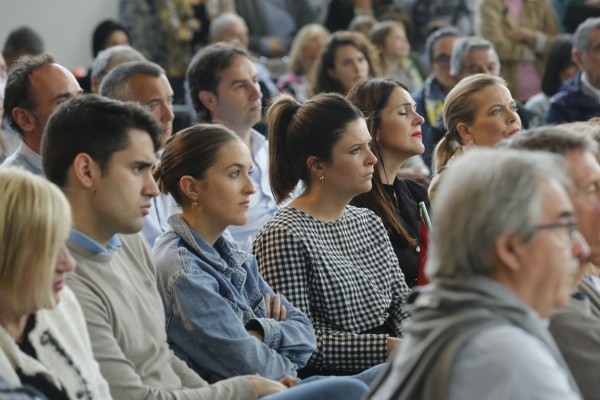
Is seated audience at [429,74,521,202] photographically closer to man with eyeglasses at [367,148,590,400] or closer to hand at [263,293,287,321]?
hand at [263,293,287,321]

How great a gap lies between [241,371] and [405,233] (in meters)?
1.04

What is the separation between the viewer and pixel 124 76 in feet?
13.6

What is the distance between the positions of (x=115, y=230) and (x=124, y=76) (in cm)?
176

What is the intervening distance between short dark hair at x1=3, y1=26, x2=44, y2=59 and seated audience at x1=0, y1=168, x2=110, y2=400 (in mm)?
4697

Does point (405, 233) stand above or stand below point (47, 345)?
below

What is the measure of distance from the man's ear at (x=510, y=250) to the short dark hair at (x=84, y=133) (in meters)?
1.07

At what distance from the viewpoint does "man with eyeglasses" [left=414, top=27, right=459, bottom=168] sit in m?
5.42

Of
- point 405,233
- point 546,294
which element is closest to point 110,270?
point 546,294

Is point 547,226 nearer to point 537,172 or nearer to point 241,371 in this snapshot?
point 537,172

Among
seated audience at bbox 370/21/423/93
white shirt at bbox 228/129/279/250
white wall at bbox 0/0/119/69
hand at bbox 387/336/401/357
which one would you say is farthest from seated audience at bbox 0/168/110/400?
white wall at bbox 0/0/119/69

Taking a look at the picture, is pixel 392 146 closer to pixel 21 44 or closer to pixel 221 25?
pixel 221 25

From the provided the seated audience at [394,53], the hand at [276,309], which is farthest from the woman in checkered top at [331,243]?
the seated audience at [394,53]

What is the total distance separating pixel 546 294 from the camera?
69.6 inches

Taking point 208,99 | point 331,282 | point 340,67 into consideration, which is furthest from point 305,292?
point 340,67
